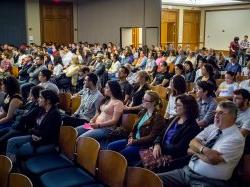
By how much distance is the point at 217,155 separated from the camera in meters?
2.48

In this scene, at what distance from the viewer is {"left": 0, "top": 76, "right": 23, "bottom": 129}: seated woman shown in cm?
434

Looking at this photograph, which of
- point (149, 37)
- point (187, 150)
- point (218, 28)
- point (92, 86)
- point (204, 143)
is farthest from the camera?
point (218, 28)

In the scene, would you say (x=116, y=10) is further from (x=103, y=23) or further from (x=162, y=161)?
(x=162, y=161)

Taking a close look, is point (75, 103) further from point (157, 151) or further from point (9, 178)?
point (9, 178)

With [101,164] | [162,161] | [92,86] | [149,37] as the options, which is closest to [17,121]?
[92,86]

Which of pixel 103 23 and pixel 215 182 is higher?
pixel 103 23

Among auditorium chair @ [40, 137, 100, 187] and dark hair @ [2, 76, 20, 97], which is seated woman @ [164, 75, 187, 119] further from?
dark hair @ [2, 76, 20, 97]

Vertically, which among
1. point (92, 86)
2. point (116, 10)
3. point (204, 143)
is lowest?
point (204, 143)

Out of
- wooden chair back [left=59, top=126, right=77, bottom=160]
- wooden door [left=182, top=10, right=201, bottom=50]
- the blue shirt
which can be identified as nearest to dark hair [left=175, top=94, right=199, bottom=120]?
the blue shirt

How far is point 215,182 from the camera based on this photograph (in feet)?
8.25

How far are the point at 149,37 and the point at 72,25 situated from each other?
17.8 feet

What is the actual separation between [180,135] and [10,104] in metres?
2.48

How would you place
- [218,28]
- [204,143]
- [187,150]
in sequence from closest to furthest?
[204,143]
[187,150]
[218,28]

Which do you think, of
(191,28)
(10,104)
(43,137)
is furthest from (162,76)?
(191,28)
